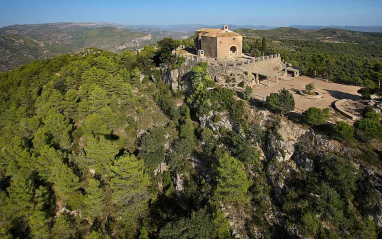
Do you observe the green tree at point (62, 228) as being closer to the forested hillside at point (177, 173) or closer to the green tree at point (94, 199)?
the forested hillside at point (177, 173)

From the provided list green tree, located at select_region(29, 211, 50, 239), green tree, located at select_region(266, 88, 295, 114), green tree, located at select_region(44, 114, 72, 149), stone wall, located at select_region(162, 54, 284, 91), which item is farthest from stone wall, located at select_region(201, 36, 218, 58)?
green tree, located at select_region(29, 211, 50, 239)

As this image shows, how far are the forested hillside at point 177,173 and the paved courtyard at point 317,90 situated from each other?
494 cm

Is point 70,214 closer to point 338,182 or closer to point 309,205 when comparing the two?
point 309,205

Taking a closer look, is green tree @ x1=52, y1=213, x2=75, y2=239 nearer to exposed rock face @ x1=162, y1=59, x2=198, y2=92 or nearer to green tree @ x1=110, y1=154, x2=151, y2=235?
green tree @ x1=110, y1=154, x2=151, y2=235

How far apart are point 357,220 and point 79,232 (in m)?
28.0

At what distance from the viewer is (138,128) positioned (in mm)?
35312

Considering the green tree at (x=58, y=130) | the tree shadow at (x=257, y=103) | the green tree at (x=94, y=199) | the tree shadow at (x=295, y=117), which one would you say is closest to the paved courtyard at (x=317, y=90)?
the tree shadow at (x=295, y=117)

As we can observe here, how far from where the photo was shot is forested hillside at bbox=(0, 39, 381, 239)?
19828 mm

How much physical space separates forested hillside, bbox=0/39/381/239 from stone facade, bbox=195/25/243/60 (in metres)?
6.41

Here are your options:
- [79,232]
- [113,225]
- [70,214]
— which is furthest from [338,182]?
[70,214]

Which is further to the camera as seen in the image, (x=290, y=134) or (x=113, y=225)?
(x=290, y=134)

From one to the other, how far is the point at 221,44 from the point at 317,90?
62.2 ft

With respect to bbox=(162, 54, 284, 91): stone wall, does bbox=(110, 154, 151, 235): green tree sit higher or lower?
Result: lower

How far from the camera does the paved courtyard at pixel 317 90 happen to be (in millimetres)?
29250
